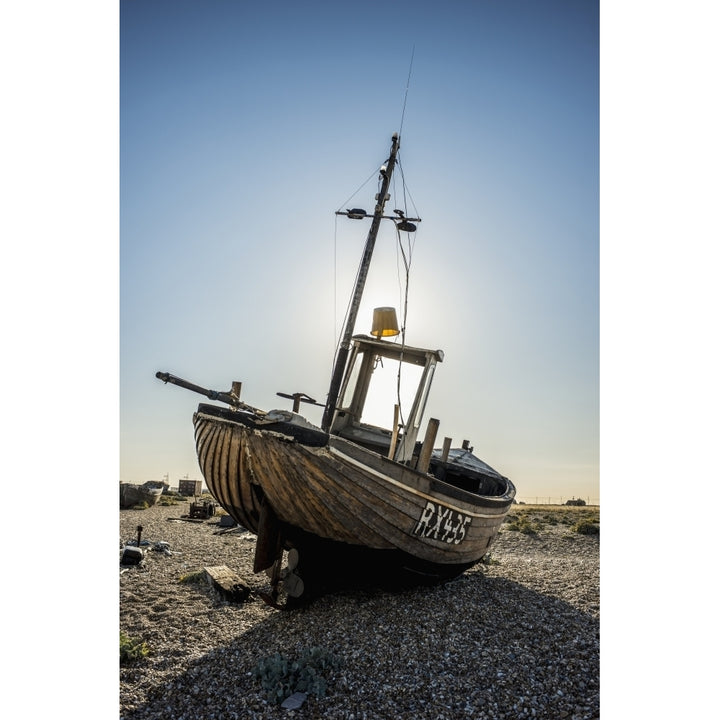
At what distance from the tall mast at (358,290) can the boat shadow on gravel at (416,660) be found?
356cm

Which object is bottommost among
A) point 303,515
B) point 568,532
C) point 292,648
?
point 568,532

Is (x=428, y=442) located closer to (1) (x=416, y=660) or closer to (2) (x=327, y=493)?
(2) (x=327, y=493)

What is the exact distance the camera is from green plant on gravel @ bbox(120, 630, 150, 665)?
219 inches

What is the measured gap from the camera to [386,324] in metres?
10.1

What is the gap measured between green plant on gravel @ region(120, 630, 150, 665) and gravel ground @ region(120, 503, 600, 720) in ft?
0.31

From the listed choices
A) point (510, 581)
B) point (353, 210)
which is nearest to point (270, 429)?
point (510, 581)

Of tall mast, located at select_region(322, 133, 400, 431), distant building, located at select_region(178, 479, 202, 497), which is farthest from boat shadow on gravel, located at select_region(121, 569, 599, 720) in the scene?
distant building, located at select_region(178, 479, 202, 497)

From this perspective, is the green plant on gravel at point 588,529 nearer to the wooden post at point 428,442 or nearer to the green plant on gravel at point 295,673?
the wooden post at point 428,442

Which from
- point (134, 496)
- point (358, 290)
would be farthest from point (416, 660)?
point (134, 496)

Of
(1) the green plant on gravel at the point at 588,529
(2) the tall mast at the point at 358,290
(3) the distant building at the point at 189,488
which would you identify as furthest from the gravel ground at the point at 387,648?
(3) the distant building at the point at 189,488

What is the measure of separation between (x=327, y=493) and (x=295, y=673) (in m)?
2.00

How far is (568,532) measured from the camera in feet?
66.3

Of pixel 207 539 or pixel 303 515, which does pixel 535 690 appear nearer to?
pixel 303 515

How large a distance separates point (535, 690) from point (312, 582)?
145 inches
